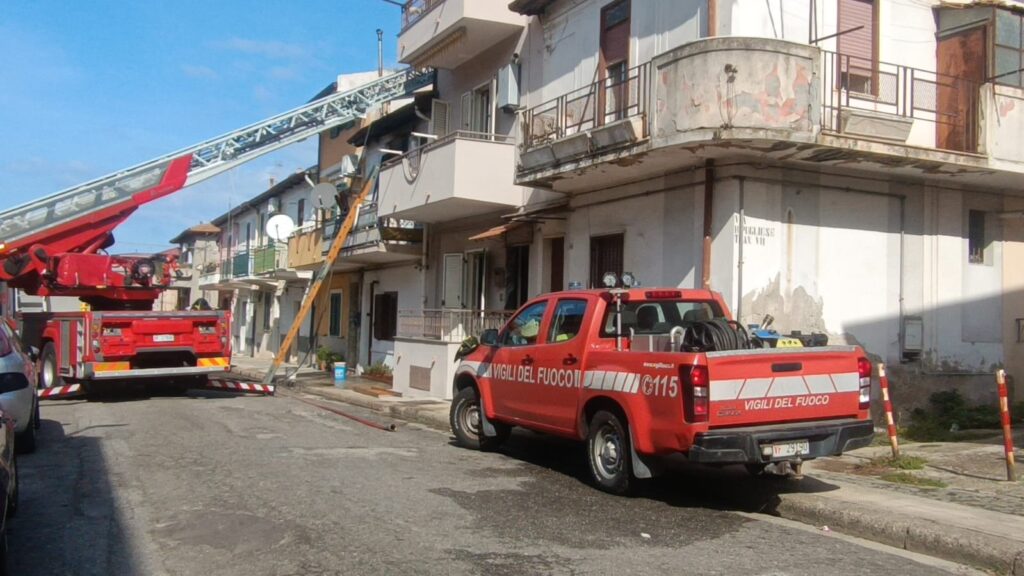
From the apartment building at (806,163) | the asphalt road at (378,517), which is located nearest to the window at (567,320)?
the asphalt road at (378,517)

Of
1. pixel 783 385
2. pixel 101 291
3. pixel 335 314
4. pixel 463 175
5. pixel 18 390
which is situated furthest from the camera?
pixel 335 314

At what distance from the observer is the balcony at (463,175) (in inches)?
640

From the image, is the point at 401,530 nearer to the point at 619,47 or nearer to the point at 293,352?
the point at 619,47

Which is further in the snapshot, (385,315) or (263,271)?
(263,271)

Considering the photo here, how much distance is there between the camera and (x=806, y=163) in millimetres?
11977

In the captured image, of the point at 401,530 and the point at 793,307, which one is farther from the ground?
the point at 793,307

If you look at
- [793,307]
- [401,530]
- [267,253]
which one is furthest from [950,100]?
[267,253]

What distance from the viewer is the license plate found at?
7.13 metres

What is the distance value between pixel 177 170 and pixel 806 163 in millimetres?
13123

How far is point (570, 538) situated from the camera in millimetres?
6328

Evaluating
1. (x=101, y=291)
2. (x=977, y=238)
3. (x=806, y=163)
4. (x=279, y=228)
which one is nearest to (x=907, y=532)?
(x=806, y=163)

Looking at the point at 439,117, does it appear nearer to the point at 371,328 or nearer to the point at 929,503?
the point at 371,328

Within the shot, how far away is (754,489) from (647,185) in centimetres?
631

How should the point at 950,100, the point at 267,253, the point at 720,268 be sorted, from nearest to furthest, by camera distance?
the point at 720,268 → the point at 950,100 → the point at 267,253
